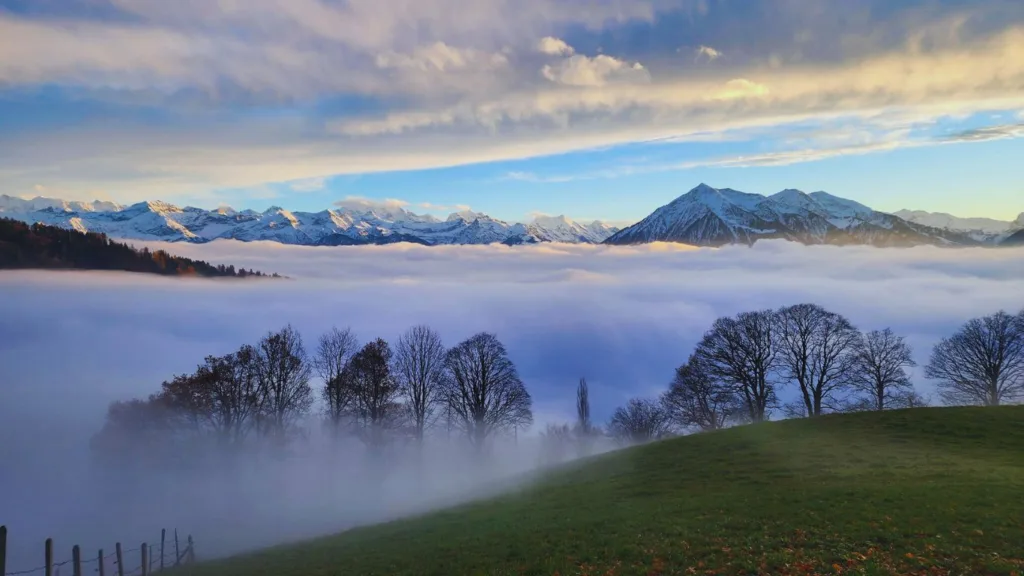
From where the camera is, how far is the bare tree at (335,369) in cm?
6681

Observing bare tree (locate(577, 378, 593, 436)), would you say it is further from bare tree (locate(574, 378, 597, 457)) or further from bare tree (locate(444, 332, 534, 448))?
bare tree (locate(444, 332, 534, 448))

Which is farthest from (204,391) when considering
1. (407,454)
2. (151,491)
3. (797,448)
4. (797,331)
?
(797,331)

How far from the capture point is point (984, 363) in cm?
7800

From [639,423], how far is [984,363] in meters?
61.1

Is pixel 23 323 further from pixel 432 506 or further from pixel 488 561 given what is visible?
pixel 488 561

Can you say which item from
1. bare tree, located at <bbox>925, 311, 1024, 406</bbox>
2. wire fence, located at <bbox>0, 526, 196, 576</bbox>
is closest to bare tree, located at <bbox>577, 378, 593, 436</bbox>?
bare tree, located at <bbox>925, 311, 1024, 406</bbox>

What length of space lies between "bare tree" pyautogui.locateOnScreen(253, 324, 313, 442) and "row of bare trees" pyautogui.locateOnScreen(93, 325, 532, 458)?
12 cm

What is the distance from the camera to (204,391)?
198ft

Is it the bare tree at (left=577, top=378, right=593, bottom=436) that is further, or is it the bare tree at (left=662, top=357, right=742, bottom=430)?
the bare tree at (left=577, top=378, right=593, bottom=436)

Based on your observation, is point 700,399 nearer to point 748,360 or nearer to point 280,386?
point 748,360

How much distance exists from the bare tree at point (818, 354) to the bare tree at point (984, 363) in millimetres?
18970

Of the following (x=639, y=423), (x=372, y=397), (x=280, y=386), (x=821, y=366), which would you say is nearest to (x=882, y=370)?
(x=821, y=366)

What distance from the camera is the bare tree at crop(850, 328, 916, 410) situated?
7531cm

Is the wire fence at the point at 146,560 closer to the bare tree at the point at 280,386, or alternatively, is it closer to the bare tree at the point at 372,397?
the bare tree at the point at 280,386
